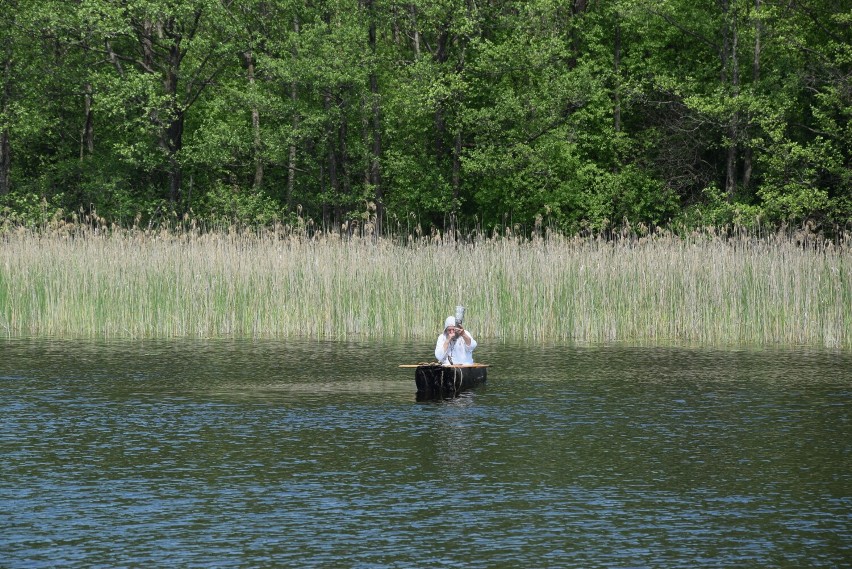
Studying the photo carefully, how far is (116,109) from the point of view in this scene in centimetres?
3434

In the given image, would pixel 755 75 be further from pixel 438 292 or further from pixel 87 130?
pixel 87 130

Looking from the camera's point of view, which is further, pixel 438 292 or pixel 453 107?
pixel 453 107

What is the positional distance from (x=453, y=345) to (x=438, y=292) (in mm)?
6749

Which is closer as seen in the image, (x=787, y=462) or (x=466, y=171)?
(x=787, y=462)

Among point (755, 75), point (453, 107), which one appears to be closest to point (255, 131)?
point (453, 107)

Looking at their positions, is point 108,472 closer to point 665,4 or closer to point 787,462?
point 787,462

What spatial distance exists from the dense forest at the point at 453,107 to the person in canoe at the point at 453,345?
20491 millimetres

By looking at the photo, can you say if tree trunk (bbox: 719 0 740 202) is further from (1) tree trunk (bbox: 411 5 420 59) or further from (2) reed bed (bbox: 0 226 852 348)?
(2) reed bed (bbox: 0 226 852 348)

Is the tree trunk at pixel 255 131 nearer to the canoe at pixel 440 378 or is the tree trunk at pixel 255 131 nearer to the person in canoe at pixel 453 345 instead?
the person in canoe at pixel 453 345

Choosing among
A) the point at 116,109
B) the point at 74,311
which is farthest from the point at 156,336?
the point at 116,109

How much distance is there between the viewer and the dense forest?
115 ft

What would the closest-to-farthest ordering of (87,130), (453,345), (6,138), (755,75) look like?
(453,345) < (755,75) < (6,138) < (87,130)

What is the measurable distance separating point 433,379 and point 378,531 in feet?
18.9

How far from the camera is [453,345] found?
14.2 metres
